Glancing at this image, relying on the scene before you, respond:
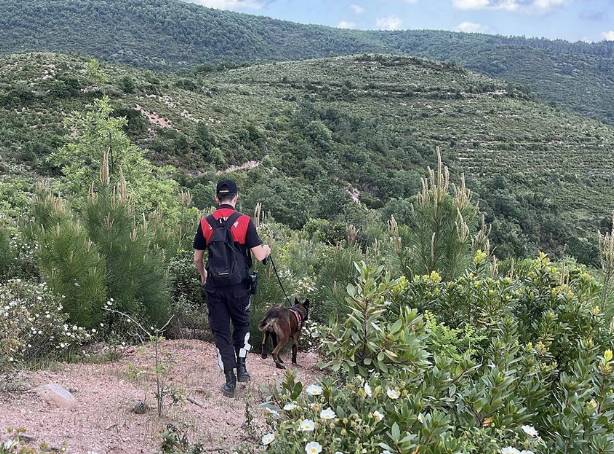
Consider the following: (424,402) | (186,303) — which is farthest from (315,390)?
(186,303)

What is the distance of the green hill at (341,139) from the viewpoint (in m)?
30.5

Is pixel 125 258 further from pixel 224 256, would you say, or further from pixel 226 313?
pixel 224 256

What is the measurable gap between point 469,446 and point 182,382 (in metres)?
3.02

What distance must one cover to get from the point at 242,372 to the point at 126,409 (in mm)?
1124

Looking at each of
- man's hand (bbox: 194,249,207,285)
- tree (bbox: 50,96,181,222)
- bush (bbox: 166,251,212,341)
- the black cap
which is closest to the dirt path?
man's hand (bbox: 194,249,207,285)

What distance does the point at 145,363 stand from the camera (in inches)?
189

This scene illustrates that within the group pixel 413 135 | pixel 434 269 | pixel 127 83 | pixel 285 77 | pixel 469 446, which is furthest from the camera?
pixel 285 77

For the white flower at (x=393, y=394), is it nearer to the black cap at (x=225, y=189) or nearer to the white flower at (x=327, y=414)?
the white flower at (x=327, y=414)

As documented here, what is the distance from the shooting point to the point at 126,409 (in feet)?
12.4

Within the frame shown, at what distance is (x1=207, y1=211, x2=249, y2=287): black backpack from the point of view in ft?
13.8

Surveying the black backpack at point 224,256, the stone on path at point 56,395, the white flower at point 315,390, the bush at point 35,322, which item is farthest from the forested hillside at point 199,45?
the white flower at point 315,390

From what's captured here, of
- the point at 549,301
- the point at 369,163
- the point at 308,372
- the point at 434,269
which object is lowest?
the point at 369,163

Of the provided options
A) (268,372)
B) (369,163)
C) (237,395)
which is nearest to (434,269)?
(268,372)

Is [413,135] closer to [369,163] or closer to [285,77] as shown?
[369,163]
